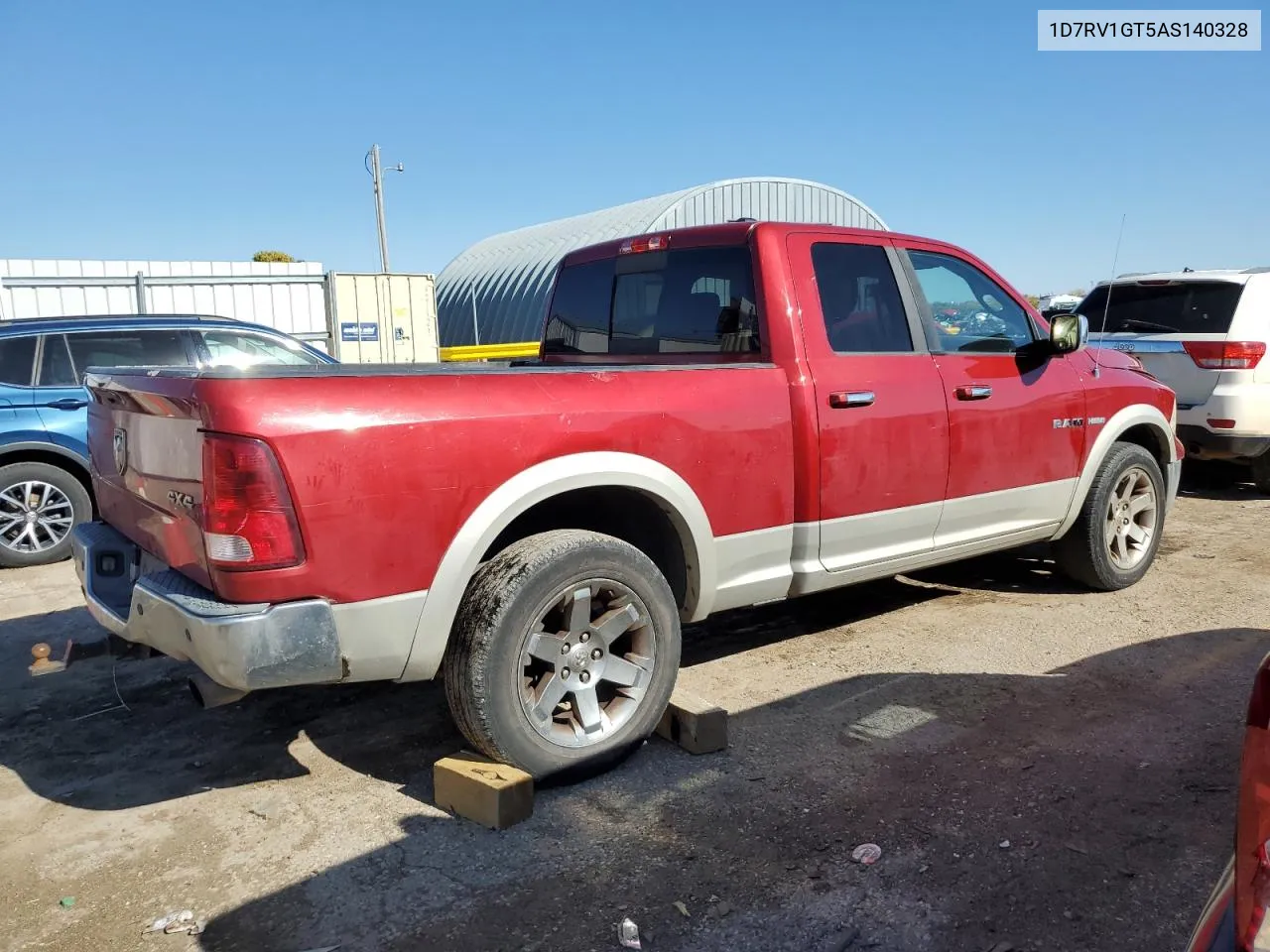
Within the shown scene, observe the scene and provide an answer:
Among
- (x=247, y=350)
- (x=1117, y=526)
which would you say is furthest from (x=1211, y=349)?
(x=247, y=350)

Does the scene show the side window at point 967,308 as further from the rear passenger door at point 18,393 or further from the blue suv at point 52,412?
the rear passenger door at point 18,393

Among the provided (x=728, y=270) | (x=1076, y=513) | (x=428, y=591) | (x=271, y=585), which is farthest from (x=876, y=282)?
(x=271, y=585)

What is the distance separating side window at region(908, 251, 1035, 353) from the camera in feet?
15.1

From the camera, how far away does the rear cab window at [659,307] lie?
4.12 m

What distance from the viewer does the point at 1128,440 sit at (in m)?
5.76

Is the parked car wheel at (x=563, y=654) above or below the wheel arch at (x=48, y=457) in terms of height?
below

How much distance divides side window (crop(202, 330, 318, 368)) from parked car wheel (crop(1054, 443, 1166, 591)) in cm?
583

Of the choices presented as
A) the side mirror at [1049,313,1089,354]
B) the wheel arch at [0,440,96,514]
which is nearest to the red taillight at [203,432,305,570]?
the side mirror at [1049,313,1089,354]

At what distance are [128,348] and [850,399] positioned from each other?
19.0ft

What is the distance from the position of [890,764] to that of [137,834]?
2536 millimetres

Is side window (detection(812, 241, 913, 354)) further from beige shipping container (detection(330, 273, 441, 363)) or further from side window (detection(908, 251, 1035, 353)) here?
beige shipping container (detection(330, 273, 441, 363))

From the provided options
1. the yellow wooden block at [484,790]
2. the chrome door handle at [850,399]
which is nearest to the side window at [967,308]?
the chrome door handle at [850,399]

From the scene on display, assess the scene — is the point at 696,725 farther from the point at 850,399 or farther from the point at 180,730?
the point at 180,730

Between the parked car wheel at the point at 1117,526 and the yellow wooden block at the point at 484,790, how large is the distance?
3.72 meters
